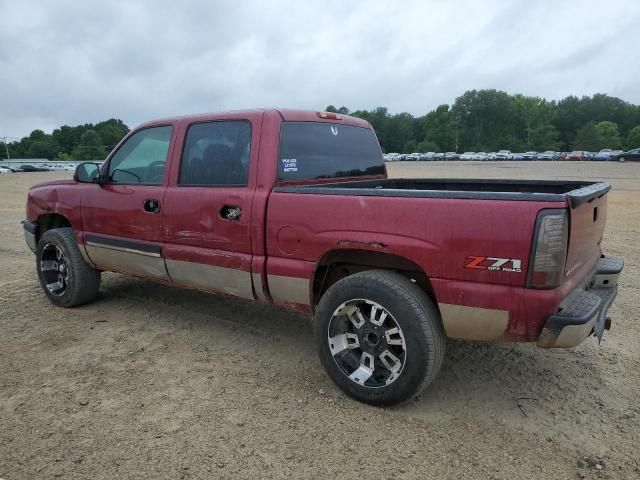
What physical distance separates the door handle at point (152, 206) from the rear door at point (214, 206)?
4.4 inches

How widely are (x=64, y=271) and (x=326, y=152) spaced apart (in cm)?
295

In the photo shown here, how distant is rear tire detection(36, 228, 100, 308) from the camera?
4898 mm

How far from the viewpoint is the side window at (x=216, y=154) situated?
3738mm

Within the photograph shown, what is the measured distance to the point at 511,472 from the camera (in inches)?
99.3

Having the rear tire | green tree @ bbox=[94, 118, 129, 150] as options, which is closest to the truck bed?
the rear tire

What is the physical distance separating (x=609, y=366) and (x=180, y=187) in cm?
345

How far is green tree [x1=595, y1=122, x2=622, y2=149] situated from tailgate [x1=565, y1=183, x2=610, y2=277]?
9524cm

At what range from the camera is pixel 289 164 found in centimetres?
370

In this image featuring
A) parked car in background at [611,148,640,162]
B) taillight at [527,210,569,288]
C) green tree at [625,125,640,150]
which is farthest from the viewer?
green tree at [625,125,640,150]

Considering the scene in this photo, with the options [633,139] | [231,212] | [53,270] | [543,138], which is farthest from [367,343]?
[543,138]

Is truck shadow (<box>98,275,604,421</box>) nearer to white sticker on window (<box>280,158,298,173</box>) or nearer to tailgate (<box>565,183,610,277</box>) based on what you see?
tailgate (<box>565,183,610,277</box>)

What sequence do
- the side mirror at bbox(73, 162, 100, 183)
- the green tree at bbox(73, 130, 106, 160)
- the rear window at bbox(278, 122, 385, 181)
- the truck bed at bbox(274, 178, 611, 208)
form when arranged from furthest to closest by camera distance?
the green tree at bbox(73, 130, 106, 160)
the side mirror at bbox(73, 162, 100, 183)
the rear window at bbox(278, 122, 385, 181)
the truck bed at bbox(274, 178, 611, 208)

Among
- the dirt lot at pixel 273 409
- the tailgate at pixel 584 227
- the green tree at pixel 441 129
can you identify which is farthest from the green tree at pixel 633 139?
the dirt lot at pixel 273 409

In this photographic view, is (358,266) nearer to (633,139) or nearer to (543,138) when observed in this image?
(633,139)
